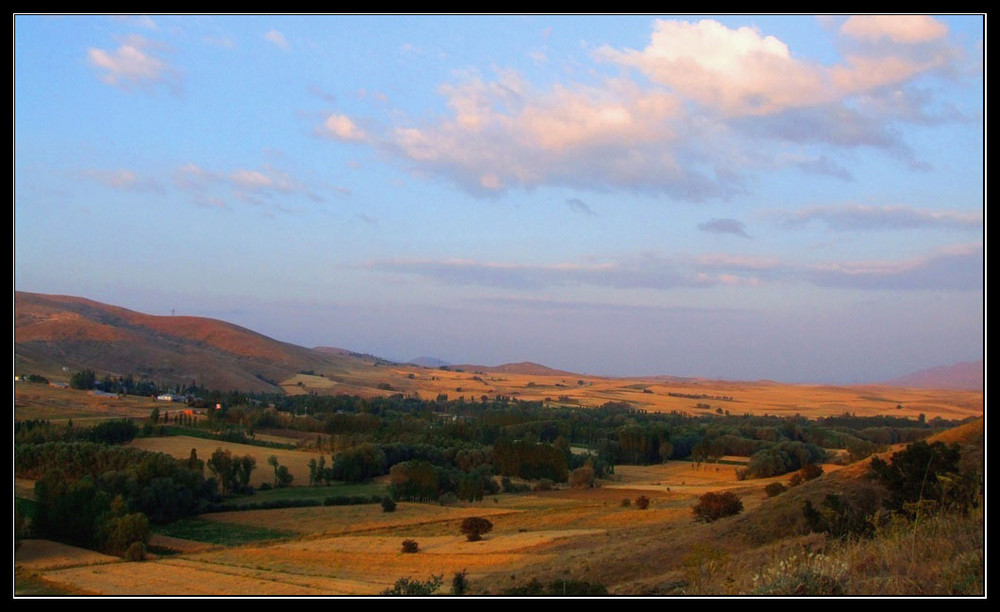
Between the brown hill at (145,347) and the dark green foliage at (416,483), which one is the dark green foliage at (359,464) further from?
the brown hill at (145,347)

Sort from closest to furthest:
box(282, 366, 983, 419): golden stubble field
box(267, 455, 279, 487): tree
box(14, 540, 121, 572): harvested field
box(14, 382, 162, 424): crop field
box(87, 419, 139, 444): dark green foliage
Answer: box(14, 540, 121, 572): harvested field < box(267, 455, 279, 487): tree < box(87, 419, 139, 444): dark green foliage < box(14, 382, 162, 424): crop field < box(282, 366, 983, 419): golden stubble field

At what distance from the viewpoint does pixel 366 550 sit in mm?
27016

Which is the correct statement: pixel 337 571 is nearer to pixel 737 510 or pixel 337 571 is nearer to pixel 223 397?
pixel 737 510

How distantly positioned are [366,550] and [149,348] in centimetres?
12476

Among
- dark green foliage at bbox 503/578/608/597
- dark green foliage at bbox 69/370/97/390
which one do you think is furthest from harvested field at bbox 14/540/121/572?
dark green foliage at bbox 69/370/97/390

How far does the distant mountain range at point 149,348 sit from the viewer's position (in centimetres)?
12006

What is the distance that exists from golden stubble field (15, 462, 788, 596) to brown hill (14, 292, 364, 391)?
264 feet

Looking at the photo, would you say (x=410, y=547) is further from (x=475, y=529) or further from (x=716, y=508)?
(x=716, y=508)

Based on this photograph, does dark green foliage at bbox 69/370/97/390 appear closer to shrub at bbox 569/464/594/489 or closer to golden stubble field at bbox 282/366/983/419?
golden stubble field at bbox 282/366/983/419

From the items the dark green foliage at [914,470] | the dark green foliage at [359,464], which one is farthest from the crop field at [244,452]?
the dark green foliage at [914,470]

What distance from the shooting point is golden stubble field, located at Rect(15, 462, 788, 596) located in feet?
63.3

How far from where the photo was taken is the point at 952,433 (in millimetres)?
26188

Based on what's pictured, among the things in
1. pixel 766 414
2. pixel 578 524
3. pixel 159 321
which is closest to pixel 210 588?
pixel 578 524

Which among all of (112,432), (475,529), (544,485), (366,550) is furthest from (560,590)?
(112,432)
